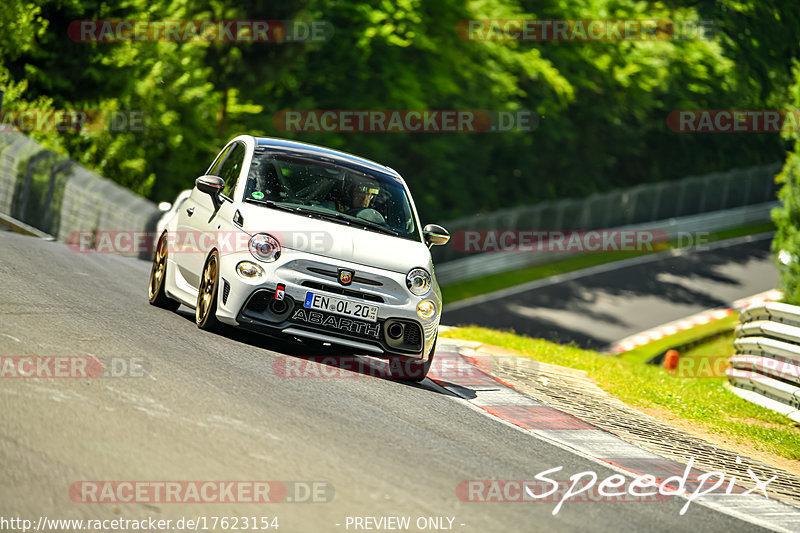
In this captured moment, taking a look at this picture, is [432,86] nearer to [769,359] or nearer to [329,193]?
[769,359]

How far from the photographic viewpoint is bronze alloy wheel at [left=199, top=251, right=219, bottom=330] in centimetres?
925

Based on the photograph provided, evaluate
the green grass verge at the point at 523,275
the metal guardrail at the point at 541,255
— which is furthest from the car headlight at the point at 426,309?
the metal guardrail at the point at 541,255

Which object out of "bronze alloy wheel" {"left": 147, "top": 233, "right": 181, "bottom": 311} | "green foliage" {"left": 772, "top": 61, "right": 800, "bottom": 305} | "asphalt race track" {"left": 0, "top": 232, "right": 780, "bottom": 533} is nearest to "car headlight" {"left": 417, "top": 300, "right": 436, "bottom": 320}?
"asphalt race track" {"left": 0, "top": 232, "right": 780, "bottom": 533}

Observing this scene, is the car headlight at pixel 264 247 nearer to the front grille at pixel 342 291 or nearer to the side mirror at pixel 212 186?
the front grille at pixel 342 291

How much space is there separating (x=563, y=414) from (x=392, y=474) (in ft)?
13.3

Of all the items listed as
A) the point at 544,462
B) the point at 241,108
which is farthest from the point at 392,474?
the point at 241,108

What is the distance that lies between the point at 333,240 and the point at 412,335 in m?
1.08

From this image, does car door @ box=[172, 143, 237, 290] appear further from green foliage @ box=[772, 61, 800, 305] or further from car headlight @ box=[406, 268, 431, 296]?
green foliage @ box=[772, 61, 800, 305]

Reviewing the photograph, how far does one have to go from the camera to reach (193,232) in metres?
10.3

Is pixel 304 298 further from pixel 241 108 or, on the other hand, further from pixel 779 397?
pixel 241 108

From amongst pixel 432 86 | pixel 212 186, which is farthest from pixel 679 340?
pixel 212 186

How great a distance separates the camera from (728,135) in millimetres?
51031

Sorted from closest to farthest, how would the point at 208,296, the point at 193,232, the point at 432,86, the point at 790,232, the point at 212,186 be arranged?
1. the point at 208,296
2. the point at 212,186
3. the point at 193,232
4. the point at 790,232
5. the point at 432,86

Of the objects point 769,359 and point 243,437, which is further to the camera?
point 769,359
